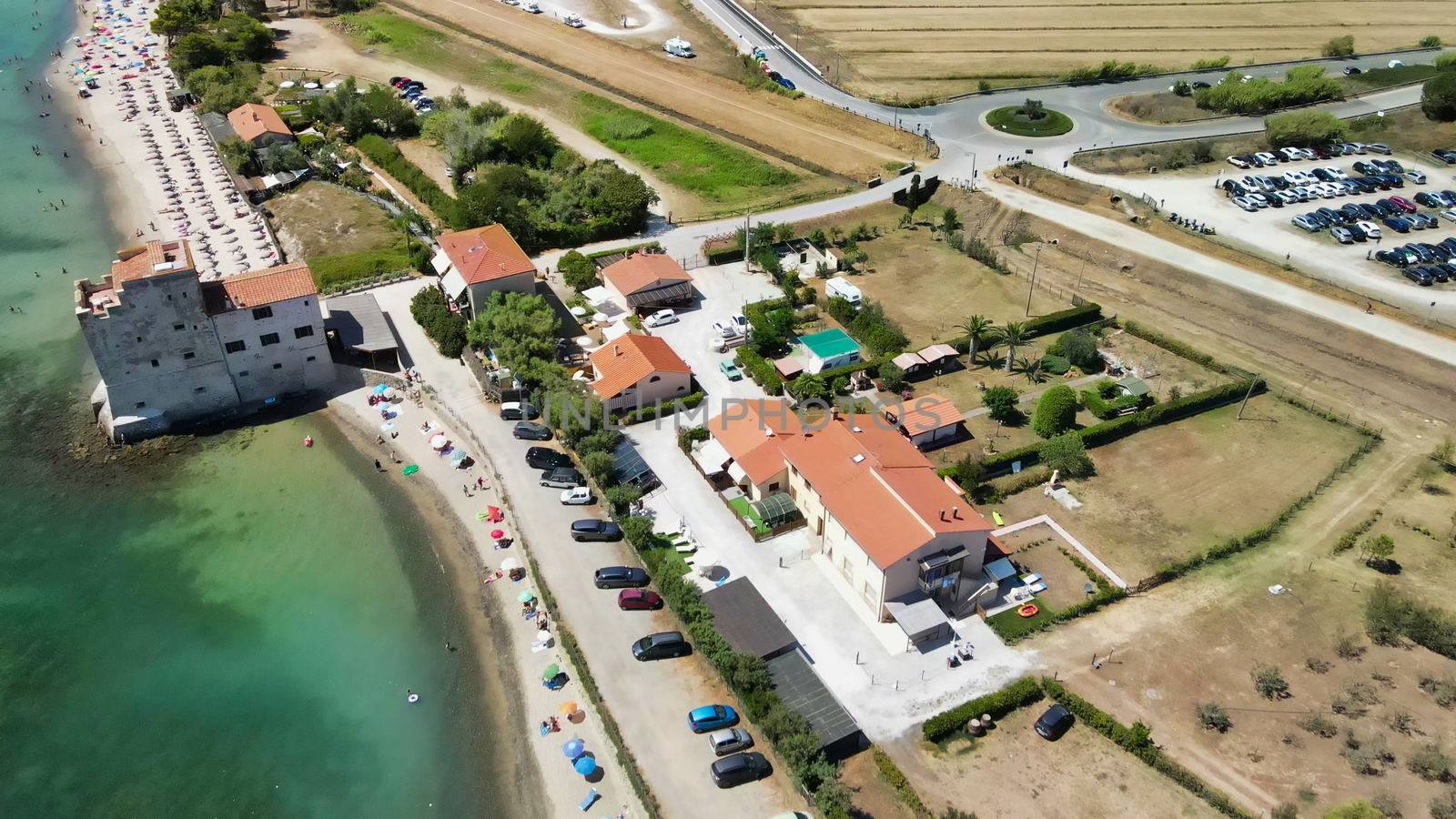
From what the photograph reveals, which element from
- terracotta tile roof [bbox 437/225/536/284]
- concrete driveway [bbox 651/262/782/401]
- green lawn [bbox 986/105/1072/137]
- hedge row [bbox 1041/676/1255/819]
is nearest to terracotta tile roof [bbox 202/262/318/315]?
terracotta tile roof [bbox 437/225/536/284]

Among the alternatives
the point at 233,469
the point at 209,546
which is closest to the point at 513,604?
the point at 209,546

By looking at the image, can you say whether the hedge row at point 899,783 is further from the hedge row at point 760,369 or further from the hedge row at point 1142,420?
the hedge row at point 760,369

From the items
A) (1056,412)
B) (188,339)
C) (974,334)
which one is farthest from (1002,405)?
(188,339)

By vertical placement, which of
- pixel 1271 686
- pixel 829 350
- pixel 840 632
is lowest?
pixel 840 632

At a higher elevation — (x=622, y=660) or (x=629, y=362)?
(x=629, y=362)

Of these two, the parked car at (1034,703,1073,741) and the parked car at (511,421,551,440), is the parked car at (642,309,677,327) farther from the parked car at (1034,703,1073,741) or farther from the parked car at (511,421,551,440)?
the parked car at (1034,703,1073,741)

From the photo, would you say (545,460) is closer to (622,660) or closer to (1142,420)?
(622,660)
